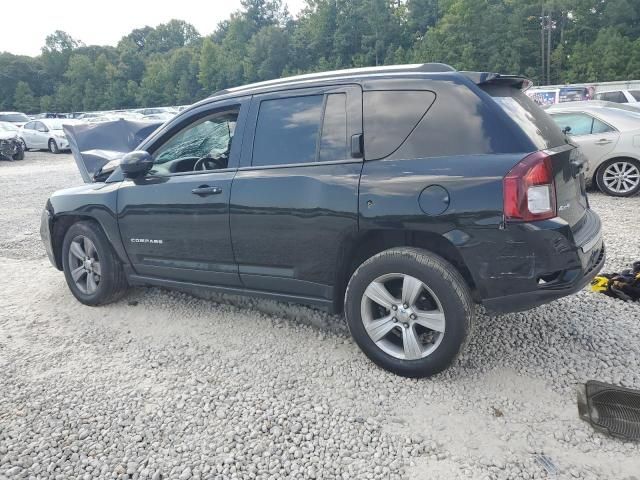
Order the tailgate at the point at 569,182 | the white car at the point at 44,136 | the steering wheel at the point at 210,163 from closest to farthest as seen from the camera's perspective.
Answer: the tailgate at the point at 569,182 → the steering wheel at the point at 210,163 → the white car at the point at 44,136

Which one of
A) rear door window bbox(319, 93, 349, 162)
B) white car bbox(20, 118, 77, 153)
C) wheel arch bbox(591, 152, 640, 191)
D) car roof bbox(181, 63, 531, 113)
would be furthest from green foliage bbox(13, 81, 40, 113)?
rear door window bbox(319, 93, 349, 162)

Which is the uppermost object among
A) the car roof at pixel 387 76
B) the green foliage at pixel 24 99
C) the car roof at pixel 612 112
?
the green foliage at pixel 24 99

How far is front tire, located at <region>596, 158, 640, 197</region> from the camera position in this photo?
7.98m

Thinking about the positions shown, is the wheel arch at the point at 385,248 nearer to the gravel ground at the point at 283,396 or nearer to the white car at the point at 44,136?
the gravel ground at the point at 283,396

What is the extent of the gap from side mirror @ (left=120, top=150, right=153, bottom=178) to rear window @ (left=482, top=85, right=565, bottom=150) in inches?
99.3

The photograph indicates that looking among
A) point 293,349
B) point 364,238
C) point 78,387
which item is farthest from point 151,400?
point 364,238

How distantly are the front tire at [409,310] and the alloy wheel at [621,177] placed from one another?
6545mm

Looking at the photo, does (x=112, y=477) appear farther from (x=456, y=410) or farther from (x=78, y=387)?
(x=456, y=410)

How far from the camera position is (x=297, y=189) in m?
3.23

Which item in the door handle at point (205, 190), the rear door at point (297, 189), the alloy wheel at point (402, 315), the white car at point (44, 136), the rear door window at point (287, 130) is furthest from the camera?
the white car at point (44, 136)

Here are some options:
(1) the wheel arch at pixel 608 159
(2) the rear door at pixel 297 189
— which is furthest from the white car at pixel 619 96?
(2) the rear door at pixel 297 189

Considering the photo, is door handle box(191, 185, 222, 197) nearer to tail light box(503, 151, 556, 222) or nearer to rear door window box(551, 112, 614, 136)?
tail light box(503, 151, 556, 222)

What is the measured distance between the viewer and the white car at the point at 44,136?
71.0 feet

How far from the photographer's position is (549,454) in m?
2.38
